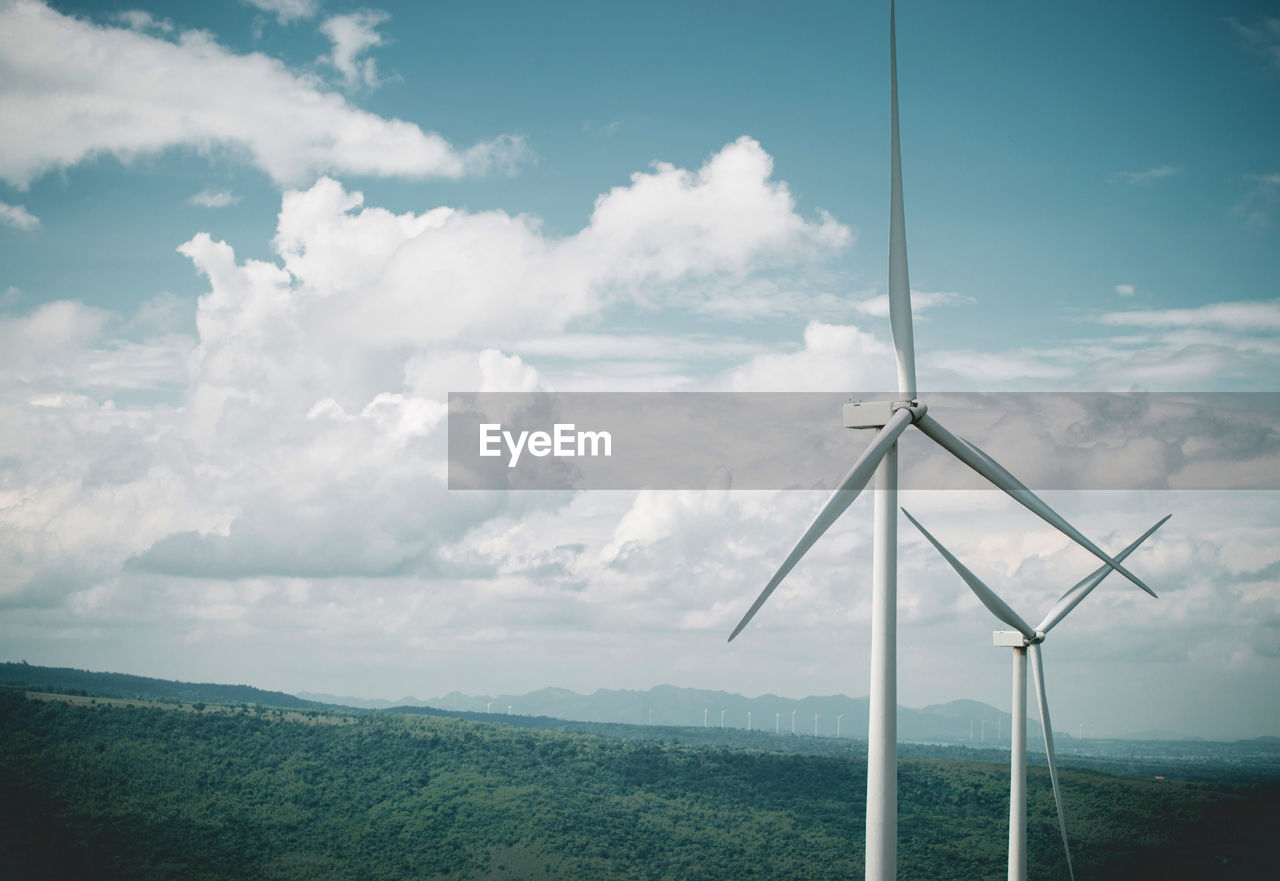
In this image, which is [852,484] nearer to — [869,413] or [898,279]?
[869,413]

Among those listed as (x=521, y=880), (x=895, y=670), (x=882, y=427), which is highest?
(x=882, y=427)

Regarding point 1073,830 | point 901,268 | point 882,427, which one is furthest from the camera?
point 1073,830

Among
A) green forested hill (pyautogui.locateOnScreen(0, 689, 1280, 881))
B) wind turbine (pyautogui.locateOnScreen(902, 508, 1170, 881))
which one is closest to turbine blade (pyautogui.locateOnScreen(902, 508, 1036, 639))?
wind turbine (pyautogui.locateOnScreen(902, 508, 1170, 881))

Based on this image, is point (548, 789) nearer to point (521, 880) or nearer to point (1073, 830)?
point (521, 880)

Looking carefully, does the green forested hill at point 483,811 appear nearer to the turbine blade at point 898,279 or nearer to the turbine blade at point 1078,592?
the turbine blade at point 1078,592

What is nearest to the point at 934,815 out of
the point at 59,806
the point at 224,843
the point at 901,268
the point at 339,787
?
the point at 339,787

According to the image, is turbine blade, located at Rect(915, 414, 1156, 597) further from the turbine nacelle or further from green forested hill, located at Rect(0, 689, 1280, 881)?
green forested hill, located at Rect(0, 689, 1280, 881)

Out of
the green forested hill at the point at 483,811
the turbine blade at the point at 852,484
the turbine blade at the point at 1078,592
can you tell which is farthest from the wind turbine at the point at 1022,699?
the green forested hill at the point at 483,811
